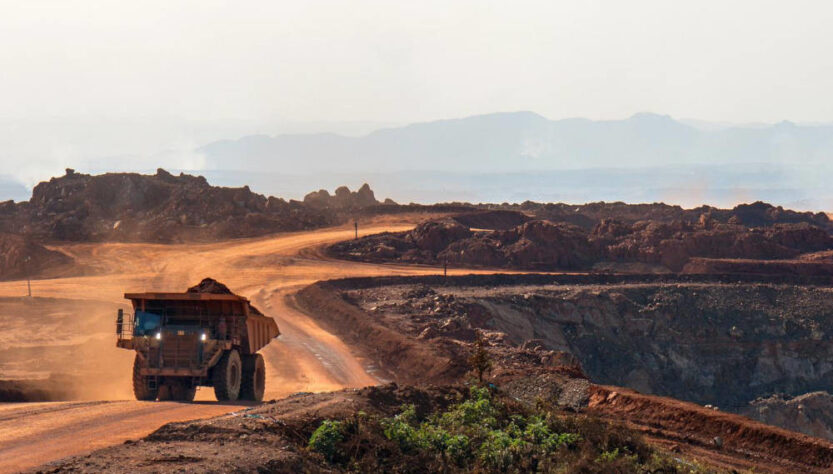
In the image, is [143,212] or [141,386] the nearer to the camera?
[141,386]

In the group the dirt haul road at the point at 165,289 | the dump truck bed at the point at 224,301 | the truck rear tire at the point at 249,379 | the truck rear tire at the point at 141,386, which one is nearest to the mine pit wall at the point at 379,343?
the dirt haul road at the point at 165,289

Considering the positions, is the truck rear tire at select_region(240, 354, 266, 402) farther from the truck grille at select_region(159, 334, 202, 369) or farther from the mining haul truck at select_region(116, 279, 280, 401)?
the truck grille at select_region(159, 334, 202, 369)

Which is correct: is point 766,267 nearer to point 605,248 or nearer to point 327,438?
point 605,248

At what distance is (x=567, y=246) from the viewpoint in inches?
2315

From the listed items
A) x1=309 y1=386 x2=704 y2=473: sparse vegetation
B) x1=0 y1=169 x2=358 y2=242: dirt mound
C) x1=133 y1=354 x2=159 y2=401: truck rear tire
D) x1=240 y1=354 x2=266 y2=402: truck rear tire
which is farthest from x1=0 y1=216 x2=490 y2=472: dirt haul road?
x1=309 y1=386 x2=704 y2=473: sparse vegetation

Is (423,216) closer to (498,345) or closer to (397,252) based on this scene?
(397,252)

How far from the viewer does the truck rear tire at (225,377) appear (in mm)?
20078

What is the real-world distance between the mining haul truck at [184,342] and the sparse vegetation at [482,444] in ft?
18.1

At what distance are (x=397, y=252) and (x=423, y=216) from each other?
15603 mm

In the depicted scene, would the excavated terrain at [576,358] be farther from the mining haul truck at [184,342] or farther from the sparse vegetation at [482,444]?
the mining haul truck at [184,342]

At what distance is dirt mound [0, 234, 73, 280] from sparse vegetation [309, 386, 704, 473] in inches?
1653

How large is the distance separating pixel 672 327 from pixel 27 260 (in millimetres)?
34785

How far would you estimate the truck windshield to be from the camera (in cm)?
2000

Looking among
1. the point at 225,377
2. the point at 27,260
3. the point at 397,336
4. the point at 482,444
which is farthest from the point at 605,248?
the point at 482,444
